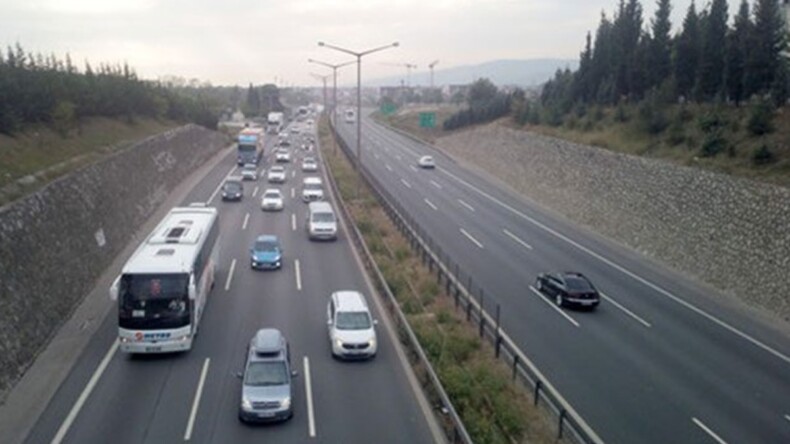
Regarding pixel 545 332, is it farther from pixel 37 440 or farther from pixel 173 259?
pixel 37 440

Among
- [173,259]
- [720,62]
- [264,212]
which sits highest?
[720,62]

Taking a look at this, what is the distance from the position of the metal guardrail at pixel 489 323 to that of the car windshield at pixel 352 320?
4084 millimetres

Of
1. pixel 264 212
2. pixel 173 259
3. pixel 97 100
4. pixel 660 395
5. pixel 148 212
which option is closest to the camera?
pixel 660 395

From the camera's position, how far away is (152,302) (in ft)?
77.2

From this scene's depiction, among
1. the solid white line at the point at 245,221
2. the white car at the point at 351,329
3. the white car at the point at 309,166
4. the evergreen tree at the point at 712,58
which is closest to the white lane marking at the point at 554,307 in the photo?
the white car at the point at 351,329

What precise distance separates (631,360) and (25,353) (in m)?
18.5

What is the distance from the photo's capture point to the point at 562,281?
31438mm

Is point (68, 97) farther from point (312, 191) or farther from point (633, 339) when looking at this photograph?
point (633, 339)

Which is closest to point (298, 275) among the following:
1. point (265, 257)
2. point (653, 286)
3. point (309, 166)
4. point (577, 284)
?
point (265, 257)

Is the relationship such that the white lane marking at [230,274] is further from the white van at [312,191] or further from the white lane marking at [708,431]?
the white lane marking at [708,431]

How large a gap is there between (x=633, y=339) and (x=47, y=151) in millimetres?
29559

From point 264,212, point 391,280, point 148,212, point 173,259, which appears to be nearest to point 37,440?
point 173,259

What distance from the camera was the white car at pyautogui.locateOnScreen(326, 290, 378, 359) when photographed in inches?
945

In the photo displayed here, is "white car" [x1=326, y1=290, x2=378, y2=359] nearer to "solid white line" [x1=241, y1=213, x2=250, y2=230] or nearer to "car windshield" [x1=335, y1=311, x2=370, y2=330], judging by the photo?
"car windshield" [x1=335, y1=311, x2=370, y2=330]
